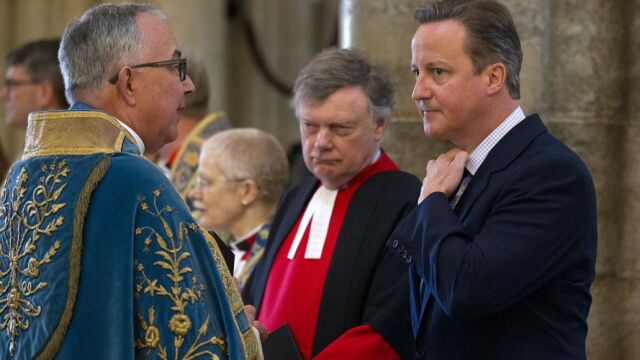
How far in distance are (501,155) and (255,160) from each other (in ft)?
5.48

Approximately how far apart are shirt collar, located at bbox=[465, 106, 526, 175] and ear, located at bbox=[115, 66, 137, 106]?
2.89 feet

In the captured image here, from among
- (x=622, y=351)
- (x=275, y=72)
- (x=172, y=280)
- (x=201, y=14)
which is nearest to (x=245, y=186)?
(x=622, y=351)

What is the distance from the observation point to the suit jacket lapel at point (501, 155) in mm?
2889

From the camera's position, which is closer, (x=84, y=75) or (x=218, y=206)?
(x=84, y=75)

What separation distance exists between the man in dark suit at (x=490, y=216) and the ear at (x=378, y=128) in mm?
757

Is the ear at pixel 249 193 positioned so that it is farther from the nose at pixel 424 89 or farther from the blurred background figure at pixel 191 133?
the nose at pixel 424 89

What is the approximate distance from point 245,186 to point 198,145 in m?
0.96

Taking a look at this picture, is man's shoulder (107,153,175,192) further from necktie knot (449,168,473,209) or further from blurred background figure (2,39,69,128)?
blurred background figure (2,39,69,128)

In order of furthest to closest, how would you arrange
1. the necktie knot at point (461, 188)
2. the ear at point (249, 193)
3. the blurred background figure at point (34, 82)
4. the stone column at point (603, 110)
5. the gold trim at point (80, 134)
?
the blurred background figure at point (34, 82) < the ear at point (249, 193) < the stone column at point (603, 110) < the necktie knot at point (461, 188) < the gold trim at point (80, 134)

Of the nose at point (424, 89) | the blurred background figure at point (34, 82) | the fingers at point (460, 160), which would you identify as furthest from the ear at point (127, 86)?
the blurred background figure at point (34, 82)

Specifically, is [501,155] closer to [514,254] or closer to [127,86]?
[514,254]

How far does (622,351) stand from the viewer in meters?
3.94

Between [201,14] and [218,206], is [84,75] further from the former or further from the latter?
[201,14]

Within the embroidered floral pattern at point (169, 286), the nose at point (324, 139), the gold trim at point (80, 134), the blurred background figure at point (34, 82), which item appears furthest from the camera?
the blurred background figure at point (34, 82)
